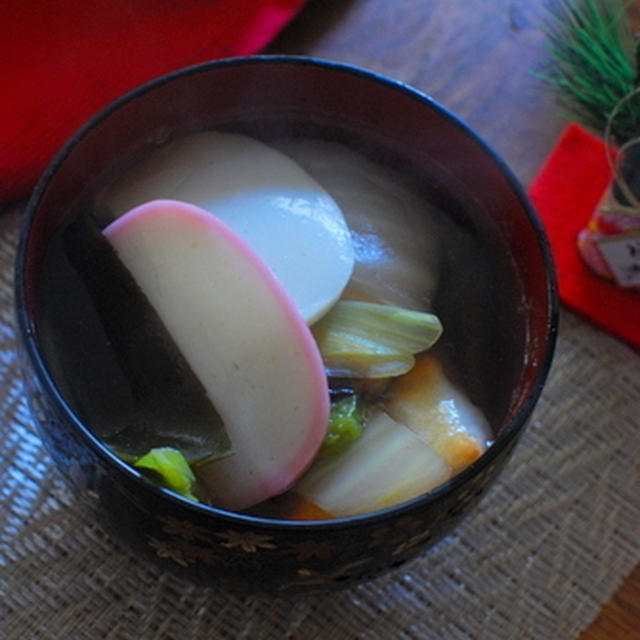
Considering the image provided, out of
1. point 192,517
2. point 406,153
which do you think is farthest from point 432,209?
point 192,517

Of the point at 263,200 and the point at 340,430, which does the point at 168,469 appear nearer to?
the point at 340,430

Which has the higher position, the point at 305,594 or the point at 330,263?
the point at 330,263

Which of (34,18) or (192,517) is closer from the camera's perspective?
(192,517)

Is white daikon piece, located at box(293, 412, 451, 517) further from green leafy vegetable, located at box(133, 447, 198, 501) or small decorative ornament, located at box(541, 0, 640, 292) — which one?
small decorative ornament, located at box(541, 0, 640, 292)

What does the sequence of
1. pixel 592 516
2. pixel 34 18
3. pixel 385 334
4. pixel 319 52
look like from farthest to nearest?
pixel 319 52 → pixel 34 18 → pixel 592 516 → pixel 385 334

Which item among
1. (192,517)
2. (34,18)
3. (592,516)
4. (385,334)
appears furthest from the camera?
(34,18)

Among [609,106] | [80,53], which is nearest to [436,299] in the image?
[609,106]

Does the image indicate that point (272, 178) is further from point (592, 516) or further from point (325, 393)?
point (592, 516)
